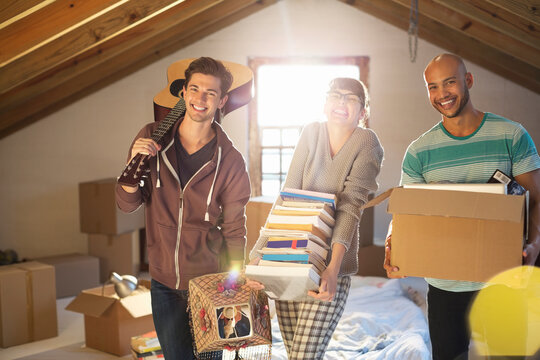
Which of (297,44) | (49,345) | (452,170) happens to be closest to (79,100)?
(297,44)

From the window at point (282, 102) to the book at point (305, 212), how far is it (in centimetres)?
404

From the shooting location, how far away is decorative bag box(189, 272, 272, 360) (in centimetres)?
173

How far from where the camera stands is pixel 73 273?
4695 millimetres

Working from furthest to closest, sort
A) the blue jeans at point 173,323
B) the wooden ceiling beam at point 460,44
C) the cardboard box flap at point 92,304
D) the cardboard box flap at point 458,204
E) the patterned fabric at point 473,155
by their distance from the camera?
the wooden ceiling beam at point 460,44
the cardboard box flap at point 92,304
the blue jeans at point 173,323
the patterned fabric at point 473,155
the cardboard box flap at point 458,204

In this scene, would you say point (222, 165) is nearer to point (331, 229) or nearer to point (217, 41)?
point (331, 229)

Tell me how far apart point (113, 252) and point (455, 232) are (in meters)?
Result: 3.90

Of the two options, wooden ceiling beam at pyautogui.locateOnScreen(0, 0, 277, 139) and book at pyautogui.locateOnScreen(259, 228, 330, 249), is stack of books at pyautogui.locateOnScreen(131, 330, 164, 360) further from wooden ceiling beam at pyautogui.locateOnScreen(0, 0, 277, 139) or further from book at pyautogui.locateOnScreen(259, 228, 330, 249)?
wooden ceiling beam at pyautogui.locateOnScreen(0, 0, 277, 139)

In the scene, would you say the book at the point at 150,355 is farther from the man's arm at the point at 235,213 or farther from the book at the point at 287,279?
the book at the point at 287,279

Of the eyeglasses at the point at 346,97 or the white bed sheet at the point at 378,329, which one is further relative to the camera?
the white bed sheet at the point at 378,329

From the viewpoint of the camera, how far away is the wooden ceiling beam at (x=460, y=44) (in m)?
4.91

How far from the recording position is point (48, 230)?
544 cm

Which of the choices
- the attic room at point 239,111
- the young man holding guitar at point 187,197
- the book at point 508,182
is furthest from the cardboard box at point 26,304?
the book at point 508,182

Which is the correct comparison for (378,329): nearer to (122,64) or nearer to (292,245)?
(292,245)

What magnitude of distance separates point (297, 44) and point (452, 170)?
4224 millimetres
